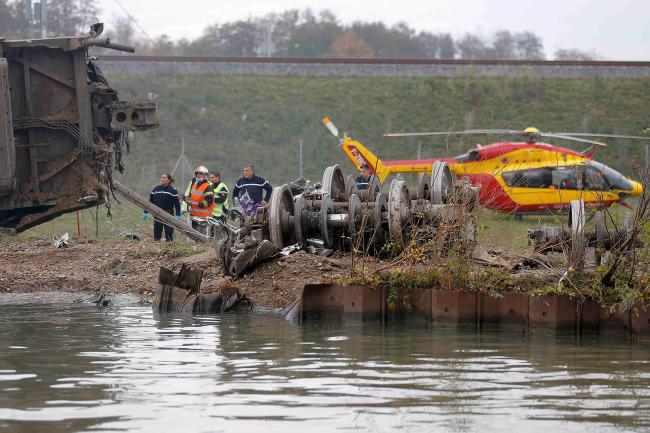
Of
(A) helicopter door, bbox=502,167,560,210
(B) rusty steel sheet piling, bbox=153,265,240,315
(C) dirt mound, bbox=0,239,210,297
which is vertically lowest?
(A) helicopter door, bbox=502,167,560,210

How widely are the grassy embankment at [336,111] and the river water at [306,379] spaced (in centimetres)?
3583

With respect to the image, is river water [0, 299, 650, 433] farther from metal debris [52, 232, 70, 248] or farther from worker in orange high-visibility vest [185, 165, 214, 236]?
worker in orange high-visibility vest [185, 165, 214, 236]

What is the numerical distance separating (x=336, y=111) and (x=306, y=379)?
146 feet

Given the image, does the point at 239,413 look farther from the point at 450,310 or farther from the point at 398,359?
the point at 450,310

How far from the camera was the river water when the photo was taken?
27.5 feet

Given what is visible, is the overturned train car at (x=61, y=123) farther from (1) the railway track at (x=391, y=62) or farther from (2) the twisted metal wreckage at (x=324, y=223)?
(1) the railway track at (x=391, y=62)

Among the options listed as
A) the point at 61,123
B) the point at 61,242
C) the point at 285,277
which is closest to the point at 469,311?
the point at 285,277

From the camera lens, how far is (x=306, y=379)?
→ 33.0 ft

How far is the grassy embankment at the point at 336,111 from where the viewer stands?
50.5m

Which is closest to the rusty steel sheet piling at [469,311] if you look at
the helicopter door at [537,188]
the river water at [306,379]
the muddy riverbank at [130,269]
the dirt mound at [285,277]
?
the river water at [306,379]

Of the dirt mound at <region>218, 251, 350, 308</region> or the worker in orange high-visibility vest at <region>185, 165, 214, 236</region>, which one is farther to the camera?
the worker in orange high-visibility vest at <region>185, 165, 214, 236</region>

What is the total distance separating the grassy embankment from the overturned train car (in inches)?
1114

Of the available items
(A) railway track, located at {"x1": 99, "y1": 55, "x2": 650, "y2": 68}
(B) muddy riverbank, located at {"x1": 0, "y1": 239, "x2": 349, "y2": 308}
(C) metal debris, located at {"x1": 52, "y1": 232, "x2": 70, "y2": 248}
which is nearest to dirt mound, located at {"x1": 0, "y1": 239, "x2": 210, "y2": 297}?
(B) muddy riverbank, located at {"x1": 0, "y1": 239, "x2": 349, "y2": 308}

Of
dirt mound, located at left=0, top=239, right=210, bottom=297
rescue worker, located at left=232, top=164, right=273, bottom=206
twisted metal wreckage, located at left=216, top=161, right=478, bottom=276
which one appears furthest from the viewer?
rescue worker, located at left=232, top=164, right=273, bottom=206
